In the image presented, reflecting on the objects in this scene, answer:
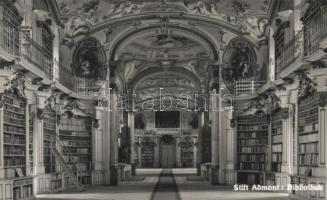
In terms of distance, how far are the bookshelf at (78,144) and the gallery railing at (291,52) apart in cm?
723

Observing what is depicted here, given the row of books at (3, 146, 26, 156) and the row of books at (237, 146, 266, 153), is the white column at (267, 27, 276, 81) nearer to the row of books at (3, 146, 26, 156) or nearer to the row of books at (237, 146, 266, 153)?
the row of books at (237, 146, 266, 153)

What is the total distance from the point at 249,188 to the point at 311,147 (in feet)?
19.1

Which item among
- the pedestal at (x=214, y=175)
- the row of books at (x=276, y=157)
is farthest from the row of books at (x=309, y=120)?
the pedestal at (x=214, y=175)

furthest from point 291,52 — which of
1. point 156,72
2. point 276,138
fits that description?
A: point 156,72

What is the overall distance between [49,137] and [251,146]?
723 centimetres

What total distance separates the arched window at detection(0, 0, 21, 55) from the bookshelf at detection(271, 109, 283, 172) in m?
7.73

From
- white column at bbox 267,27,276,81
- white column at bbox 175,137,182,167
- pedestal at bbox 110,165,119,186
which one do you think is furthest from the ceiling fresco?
white column at bbox 175,137,182,167

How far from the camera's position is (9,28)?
12.5 meters

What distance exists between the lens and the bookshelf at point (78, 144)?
18.2 m

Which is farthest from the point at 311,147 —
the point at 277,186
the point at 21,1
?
the point at 21,1

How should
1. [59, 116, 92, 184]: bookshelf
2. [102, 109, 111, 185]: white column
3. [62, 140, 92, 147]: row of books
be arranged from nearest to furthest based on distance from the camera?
[59, 116, 92, 184]: bookshelf → [62, 140, 92, 147]: row of books → [102, 109, 111, 185]: white column

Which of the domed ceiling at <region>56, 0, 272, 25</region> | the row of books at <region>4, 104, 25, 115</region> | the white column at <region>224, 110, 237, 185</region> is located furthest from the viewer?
the white column at <region>224, 110, 237, 185</region>

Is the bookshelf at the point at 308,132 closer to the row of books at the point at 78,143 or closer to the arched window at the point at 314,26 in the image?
the arched window at the point at 314,26

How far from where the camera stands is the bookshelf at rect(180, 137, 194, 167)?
137 ft
